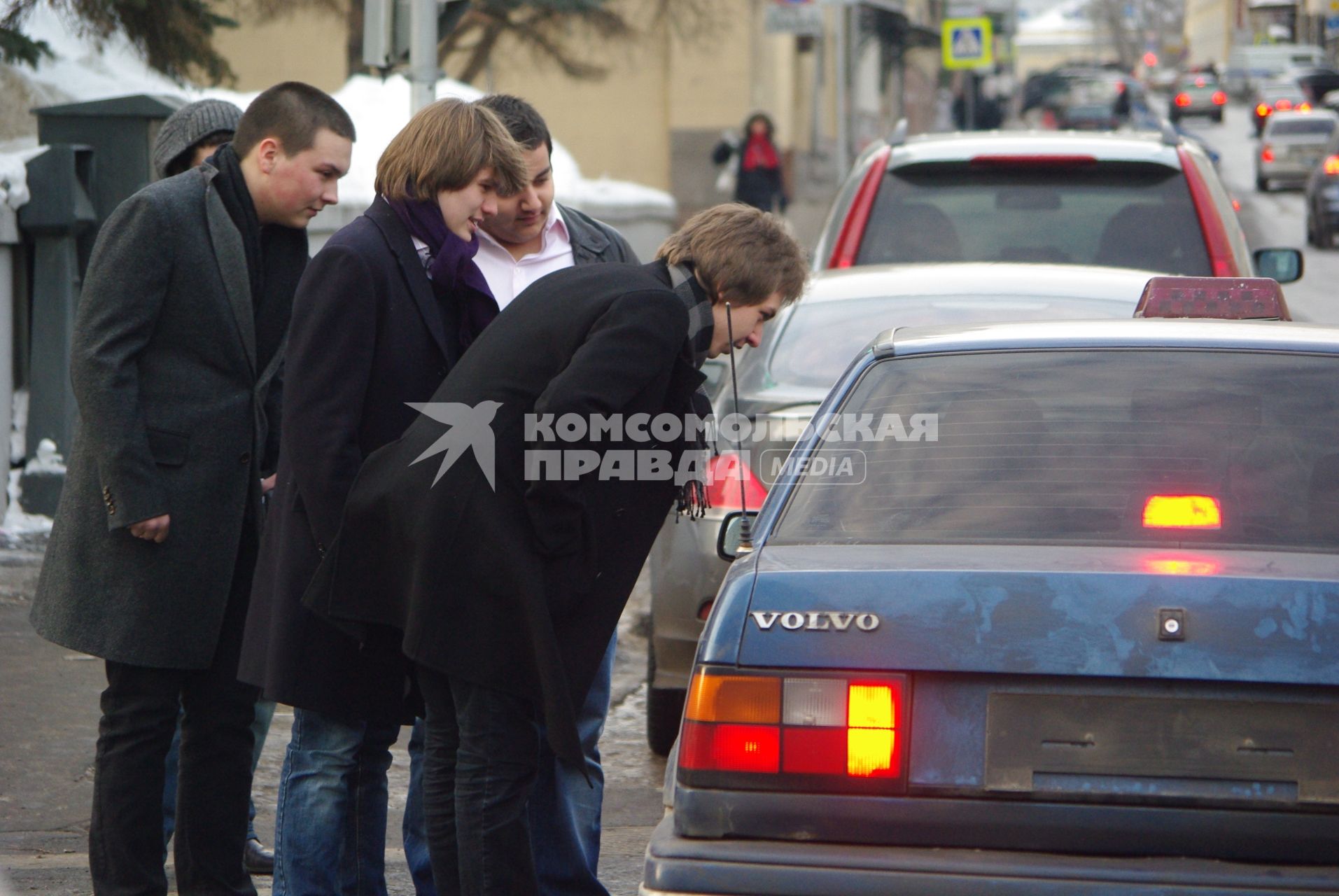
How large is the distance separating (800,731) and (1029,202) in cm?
458

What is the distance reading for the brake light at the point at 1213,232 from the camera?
6.60 m

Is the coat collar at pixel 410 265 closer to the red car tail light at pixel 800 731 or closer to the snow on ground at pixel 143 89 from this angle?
the red car tail light at pixel 800 731

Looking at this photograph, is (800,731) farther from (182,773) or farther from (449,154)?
(182,773)

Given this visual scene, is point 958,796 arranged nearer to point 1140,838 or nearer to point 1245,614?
point 1140,838

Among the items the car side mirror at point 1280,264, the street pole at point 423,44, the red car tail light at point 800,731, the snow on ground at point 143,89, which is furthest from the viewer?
the snow on ground at point 143,89

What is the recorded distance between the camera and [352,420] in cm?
336

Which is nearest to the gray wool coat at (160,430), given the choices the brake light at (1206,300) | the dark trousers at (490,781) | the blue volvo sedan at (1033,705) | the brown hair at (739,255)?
the dark trousers at (490,781)

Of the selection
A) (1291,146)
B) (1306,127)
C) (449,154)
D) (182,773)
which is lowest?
(182,773)

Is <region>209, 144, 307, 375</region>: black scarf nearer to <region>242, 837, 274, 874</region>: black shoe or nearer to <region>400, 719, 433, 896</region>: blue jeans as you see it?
<region>400, 719, 433, 896</region>: blue jeans

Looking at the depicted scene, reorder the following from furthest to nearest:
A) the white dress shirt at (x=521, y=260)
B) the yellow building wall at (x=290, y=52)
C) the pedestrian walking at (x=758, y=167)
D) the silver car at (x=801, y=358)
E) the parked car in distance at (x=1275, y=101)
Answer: the parked car in distance at (x=1275, y=101), the yellow building wall at (x=290, y=52), the pedestrian walking at (x=758, y=167), the silver car at (x=801, y=358), the white dress shirt at (x=521, y=260)

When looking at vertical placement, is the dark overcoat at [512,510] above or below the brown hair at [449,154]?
below

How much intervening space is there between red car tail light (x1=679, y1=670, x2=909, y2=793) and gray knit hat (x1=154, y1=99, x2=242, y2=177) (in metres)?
1.95

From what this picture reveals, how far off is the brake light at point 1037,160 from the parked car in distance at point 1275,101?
41.7 meters

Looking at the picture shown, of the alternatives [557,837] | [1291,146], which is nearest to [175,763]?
[557,837]
